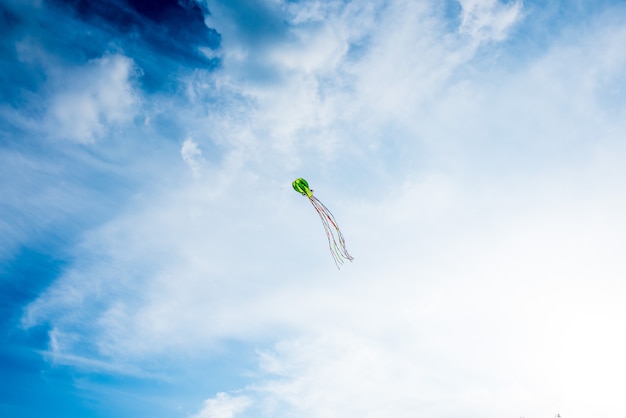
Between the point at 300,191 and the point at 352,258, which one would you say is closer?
the point at 352,258

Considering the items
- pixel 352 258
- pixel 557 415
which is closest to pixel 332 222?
pixel 352 258

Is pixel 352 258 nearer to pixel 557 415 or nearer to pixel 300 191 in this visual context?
pixel 300 191

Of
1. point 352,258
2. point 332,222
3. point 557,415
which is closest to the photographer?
point 352,258

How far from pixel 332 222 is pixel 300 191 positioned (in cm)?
345

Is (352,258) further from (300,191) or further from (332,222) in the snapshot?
(300,191)

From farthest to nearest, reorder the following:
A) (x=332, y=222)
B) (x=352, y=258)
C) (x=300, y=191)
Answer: (x=300, y=191), (x=332, y=222), (x=352, y=258)

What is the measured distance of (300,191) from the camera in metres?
22.9

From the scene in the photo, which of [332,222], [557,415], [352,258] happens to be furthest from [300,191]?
[557,415]

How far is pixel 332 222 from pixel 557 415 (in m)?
45.2

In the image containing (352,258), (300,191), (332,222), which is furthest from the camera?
(300,191)

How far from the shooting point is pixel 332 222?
20.5 meters

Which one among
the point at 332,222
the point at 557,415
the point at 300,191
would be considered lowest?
the point at 557,415

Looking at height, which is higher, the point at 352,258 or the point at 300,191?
the point at 300,191

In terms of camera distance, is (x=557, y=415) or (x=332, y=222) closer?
(x=332, y=222)
